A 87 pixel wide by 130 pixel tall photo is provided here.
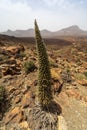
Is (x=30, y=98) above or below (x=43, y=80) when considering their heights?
below

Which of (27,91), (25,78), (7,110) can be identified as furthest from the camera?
(25,78)

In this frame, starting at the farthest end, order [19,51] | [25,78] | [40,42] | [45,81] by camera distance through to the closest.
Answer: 1. [19,51]
2. [25,78]
3. [45,81]
4. [40,42]

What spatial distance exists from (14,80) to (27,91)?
4.59ft

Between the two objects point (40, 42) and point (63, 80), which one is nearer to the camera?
point (40, 42)

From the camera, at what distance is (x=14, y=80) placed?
35.3ft

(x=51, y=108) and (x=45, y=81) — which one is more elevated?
(x=45, y=81)

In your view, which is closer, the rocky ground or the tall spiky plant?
the tall spiky plant

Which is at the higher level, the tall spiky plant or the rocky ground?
the tall spiky plant

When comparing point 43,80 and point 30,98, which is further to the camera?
point 30,98

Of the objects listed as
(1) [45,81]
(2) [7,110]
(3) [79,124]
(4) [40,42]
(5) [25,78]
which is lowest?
(3) [79,124]

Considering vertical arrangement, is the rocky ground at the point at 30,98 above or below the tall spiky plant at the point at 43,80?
below

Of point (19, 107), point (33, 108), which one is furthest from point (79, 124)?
point (19, 107)

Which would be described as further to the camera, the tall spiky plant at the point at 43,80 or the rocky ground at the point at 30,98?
the rocky ground at the point at 30,98

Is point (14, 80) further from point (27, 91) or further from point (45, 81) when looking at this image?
point (45, 81)
